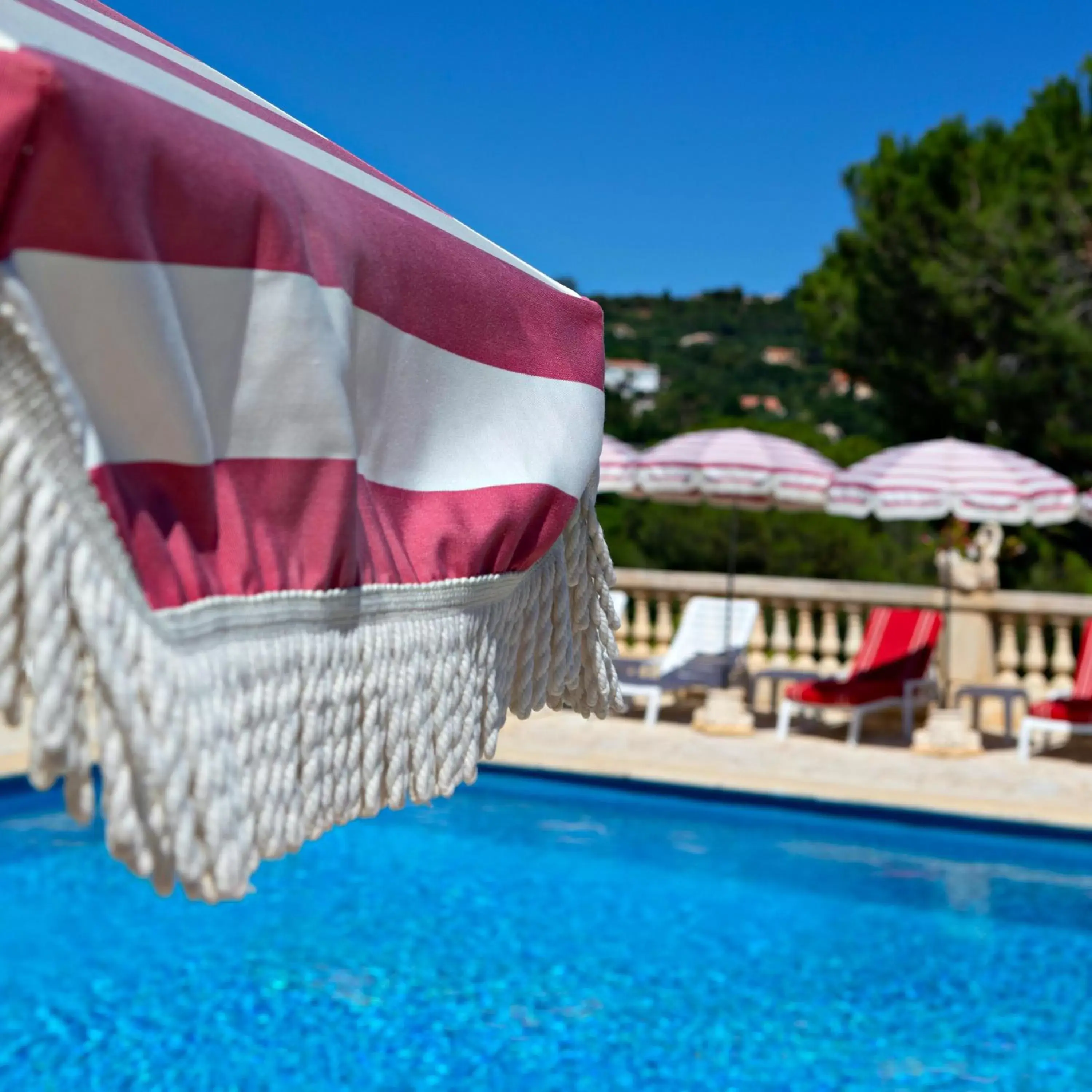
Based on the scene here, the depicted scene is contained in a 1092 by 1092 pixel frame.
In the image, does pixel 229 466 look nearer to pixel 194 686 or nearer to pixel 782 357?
pixel 194 686

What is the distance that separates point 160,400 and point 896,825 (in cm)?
747

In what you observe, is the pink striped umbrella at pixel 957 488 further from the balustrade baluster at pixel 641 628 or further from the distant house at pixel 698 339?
the distant house at pixel 698 339

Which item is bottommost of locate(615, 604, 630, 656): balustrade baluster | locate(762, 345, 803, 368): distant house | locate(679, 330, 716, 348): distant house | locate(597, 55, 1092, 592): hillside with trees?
locate(615, 604, 630, 656): balustrade baluster

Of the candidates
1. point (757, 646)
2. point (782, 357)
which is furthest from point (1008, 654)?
point (782, 357)

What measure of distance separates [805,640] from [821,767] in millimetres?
2721

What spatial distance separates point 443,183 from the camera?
133 ft

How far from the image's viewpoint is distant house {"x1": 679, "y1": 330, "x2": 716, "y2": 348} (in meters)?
42.4

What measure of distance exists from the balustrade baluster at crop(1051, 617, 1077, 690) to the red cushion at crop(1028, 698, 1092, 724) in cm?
161

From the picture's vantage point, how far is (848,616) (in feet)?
39.1

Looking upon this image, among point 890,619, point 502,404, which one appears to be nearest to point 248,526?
point 502,404

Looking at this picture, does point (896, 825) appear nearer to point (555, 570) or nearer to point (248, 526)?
point (555, 570)

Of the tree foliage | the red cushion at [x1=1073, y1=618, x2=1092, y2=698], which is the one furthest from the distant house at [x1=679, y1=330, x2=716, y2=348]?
the red cushion at [x1=1073, y1=618, x2=1092, y2=698]

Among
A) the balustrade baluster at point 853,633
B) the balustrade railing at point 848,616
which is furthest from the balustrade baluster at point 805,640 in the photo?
the balustrade baluster at point 853,633

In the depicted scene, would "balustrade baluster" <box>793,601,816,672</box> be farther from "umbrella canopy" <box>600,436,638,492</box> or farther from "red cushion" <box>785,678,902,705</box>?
"umbrella canopy" <box>600,436,638,492</box>
